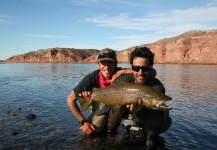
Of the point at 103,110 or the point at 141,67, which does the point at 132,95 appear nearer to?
the point at 141,67

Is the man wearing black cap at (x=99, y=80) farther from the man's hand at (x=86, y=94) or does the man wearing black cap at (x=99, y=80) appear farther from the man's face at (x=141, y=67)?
the man's face at (x=141, y=67)

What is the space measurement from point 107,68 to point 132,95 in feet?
4.78

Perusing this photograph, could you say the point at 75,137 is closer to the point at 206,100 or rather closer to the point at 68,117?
the point at 68,117

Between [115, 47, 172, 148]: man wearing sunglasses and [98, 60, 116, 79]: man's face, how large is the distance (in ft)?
1.06

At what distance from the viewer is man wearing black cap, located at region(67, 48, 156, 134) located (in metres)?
6.44

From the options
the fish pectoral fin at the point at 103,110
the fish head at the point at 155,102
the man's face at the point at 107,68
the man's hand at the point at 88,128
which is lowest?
the man's hand at the point at 88,128

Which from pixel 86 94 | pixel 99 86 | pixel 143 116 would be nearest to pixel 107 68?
pixel 99 86

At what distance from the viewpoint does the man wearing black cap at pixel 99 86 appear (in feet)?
21.1

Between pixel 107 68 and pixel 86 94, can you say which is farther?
pixel 107 68

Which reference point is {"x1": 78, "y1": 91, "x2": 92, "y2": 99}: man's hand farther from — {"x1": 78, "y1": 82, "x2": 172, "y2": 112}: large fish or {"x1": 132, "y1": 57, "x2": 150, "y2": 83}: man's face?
{"x1": 132, "y1": 57, "x2": 150, "y2": 83}: man's face

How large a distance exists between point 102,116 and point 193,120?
166 inches

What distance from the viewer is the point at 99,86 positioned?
6684 mm

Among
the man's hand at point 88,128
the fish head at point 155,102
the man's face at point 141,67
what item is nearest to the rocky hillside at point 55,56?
the man's hand at point 88,128

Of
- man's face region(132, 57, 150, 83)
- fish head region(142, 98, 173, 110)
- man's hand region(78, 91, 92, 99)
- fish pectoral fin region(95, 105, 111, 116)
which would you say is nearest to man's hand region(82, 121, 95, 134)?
fish pectoral fin region(95, 105, 111, 116)
